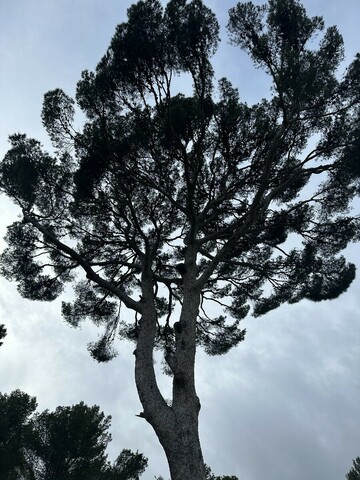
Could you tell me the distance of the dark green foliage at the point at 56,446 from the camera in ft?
53.0

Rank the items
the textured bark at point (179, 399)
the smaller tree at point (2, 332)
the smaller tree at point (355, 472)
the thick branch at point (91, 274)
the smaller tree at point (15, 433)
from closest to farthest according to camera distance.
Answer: the textured bark at point (179, 399) → the thick branch at point (91, 274) → the smaller tree at point (2, 332) → the smaller tree at point (15, 433) → the smaller tree at point (355, 472)

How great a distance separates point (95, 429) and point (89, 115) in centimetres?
1439

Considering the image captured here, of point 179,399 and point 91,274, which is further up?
point 91,274

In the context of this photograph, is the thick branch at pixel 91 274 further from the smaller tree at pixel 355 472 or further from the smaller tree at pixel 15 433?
the smaller tree at pixel 355 472

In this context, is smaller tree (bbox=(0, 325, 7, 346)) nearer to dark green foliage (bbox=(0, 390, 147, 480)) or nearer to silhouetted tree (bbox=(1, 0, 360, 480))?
silhouetted tree (bbox=(1, 0, 360, 480))

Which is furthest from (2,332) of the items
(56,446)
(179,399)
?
(179,399)

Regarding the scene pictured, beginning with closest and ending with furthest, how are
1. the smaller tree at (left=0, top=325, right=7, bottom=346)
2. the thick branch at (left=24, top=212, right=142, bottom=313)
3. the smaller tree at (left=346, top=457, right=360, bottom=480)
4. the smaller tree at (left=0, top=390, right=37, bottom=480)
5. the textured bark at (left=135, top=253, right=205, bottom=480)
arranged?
the textured bark at (left=135, top=253, right=205, bottom=480) → the thick branch at (left=24, top=212, right=142, bottom=313) → the smaller tree at (left=0, top=325, right=7, bottom=346) → the smaller tree at (left=0, top=390, right=37, bottom=480) → the smaller tree at (left=346, top=457, right=360, bottom=480)

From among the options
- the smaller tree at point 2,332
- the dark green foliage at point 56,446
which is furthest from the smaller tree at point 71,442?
the smaller tree at point 2,332

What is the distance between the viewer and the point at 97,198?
9766 mm

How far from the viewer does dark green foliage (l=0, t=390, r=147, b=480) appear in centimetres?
1616

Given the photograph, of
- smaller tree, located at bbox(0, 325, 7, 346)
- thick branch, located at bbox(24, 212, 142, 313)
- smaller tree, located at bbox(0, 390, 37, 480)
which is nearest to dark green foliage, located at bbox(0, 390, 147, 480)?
smaller tree, located at bbox(0, 390, 37, 480)

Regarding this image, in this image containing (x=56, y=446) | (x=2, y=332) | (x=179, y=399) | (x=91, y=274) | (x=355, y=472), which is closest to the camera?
(x=179, y=399)

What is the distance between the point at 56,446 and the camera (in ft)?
54.8

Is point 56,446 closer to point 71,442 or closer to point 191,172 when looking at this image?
point 71,442
